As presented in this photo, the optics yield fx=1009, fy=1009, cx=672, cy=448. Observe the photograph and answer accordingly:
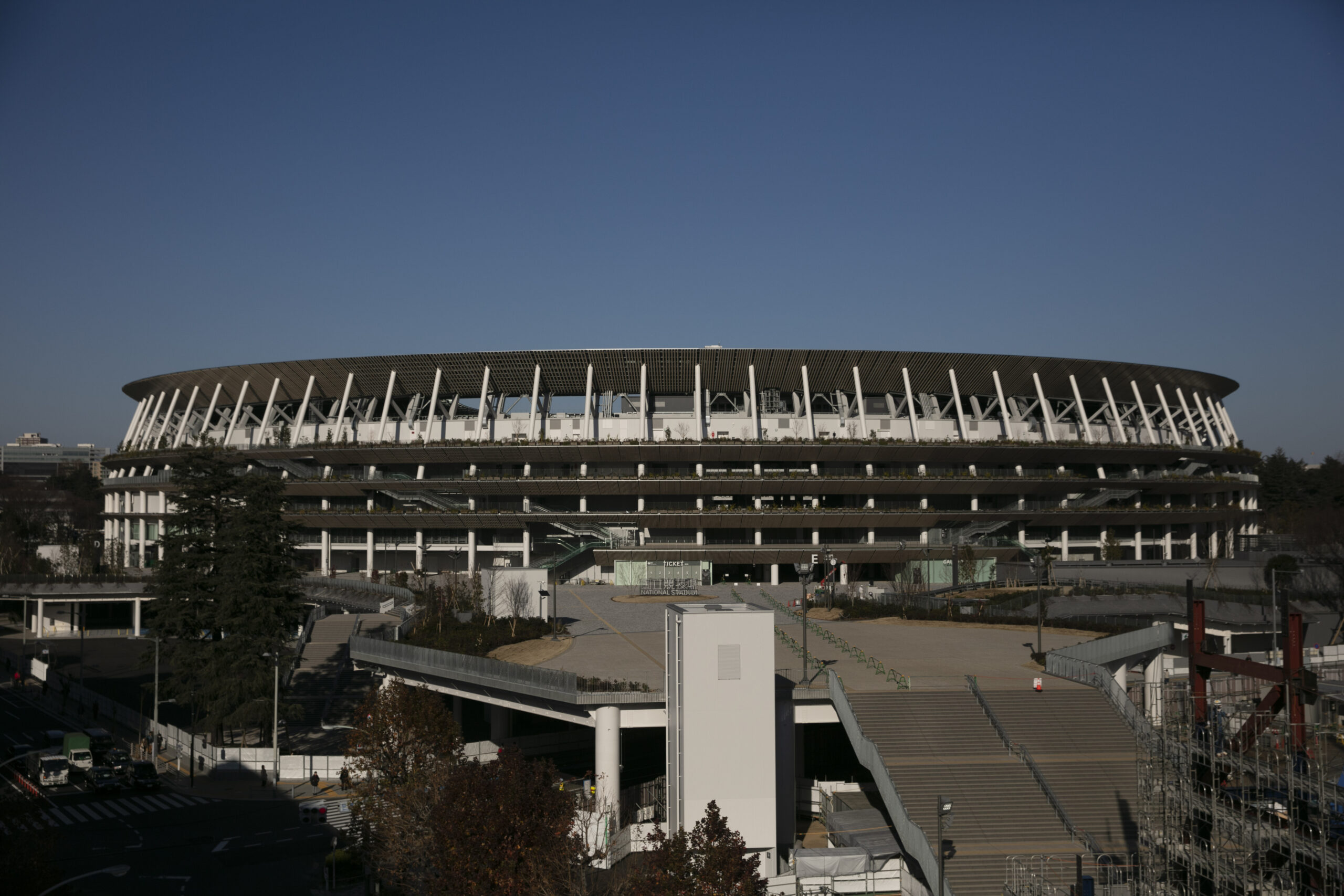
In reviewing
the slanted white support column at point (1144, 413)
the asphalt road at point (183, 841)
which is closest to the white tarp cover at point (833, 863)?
the asphalt road at point (183, 841)

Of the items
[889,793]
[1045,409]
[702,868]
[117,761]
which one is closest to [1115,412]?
[1045,409]

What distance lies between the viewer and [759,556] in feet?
254

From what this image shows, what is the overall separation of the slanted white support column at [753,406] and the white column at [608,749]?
47.8m

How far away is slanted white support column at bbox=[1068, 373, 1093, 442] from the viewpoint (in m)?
82.9

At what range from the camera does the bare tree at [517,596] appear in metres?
50.4

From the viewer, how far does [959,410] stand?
8000 centimetres

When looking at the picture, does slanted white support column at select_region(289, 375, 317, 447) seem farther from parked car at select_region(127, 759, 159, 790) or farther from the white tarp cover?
the white tarp cover

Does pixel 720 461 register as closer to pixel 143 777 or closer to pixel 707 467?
pixel 707 467

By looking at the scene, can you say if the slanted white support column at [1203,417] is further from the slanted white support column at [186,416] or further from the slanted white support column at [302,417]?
the slanted white support column at [186,416]

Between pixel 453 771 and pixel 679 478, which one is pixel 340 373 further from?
pixel 453 771

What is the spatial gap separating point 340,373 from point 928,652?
195ft

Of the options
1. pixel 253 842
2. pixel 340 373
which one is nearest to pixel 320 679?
pixel 253 842

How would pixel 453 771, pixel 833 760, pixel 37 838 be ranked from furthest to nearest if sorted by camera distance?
pixel 833 760 → pixel 453 771 → pixel 37 838

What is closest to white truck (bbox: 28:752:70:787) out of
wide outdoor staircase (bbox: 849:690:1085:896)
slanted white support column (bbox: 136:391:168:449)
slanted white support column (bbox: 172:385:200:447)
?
wide outdoor staircase (bbox: 849:690:1085:896)
